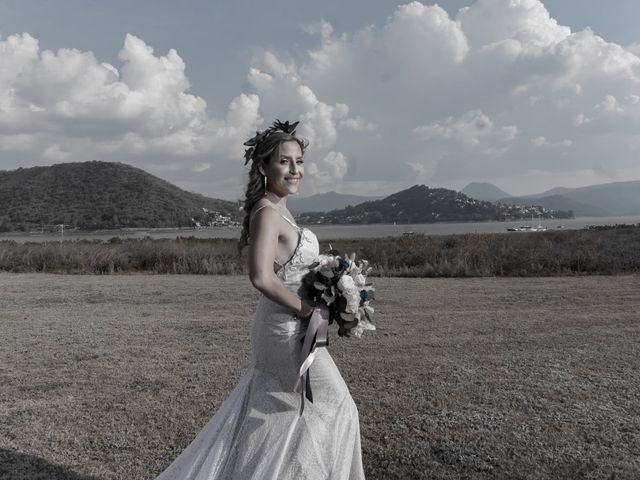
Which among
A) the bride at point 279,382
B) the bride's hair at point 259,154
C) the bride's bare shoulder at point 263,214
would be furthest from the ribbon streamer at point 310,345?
the bride's hair at point 259,154

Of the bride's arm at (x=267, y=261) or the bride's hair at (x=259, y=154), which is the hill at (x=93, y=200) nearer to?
the bride's hair at (x=259, y=154)

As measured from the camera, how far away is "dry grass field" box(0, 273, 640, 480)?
187 inches

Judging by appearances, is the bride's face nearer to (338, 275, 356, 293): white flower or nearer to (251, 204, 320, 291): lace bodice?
(251, 204, 320, 291): lace bodice

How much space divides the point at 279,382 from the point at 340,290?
643mm

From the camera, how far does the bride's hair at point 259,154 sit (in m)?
3.23

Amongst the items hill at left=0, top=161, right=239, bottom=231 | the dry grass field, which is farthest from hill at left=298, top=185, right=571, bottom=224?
the dry grass field

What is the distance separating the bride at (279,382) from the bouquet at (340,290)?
74mm

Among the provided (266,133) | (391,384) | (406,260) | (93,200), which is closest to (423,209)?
(93,200)

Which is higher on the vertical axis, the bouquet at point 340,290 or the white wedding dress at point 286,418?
the bouquet at point 340,290

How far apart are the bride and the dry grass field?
63.7 inches

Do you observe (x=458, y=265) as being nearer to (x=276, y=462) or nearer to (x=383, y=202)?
(x=276, y=462)

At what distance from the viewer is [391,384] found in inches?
264

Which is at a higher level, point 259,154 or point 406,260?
point 259,154

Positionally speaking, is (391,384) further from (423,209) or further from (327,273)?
(423,209)
